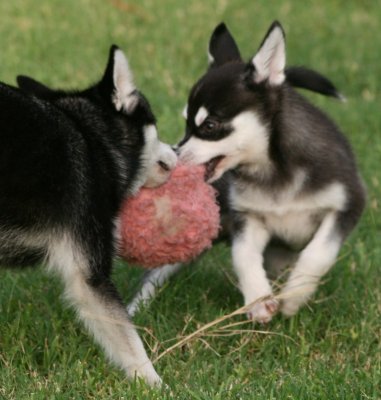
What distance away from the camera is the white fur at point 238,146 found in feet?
17.9

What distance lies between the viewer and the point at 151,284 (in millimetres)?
5781

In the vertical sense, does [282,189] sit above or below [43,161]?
below

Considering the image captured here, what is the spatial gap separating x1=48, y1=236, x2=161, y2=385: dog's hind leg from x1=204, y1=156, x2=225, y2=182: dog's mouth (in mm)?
1121

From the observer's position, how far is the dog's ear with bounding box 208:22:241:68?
6.11 m

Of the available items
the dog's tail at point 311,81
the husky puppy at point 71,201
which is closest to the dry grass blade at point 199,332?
the husky puppy at point 71,201

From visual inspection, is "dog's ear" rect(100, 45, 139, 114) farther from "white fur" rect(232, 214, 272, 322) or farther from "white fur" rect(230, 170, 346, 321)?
"white fur" rect(232, 214, 272, 322)

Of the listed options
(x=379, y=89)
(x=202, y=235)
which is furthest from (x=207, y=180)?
(x=379, y=89)

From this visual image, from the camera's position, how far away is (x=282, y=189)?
5598 millimetres

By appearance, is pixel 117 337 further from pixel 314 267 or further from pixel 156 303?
pixel 314 267

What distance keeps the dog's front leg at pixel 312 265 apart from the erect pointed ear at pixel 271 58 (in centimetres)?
88

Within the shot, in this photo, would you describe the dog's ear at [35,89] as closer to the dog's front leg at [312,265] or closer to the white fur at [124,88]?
the white fur at [124,88]

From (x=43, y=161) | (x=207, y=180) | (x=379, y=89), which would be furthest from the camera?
(x=379, y=89)

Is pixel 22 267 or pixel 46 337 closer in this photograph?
pixel 22 267

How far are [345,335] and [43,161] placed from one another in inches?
75.9
